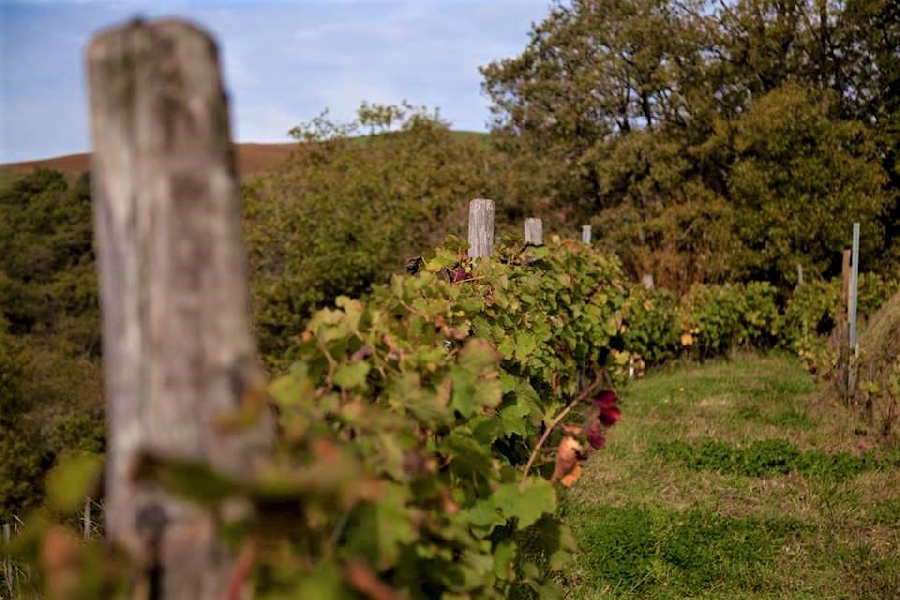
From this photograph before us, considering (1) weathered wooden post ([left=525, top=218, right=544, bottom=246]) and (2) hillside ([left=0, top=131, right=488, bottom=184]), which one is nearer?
(1) weathered wooden post ([left=525, top=218, right=544, bottom=246])

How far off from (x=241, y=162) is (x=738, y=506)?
51418mm

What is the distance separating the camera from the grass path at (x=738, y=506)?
488 centimetres

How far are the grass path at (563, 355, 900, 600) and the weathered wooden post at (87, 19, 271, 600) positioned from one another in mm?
3827

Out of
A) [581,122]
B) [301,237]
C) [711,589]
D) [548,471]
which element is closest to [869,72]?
Answer: [581,122]

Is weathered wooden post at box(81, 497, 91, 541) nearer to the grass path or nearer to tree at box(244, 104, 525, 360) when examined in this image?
the grass path

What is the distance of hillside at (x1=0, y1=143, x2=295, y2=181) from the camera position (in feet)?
149

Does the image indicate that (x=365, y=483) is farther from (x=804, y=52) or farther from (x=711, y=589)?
(x=804, y=52)

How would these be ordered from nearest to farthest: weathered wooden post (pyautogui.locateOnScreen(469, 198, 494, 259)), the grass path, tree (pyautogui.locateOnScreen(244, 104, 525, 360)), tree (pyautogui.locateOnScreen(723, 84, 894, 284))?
the grass path
weathered wooden post (pyautogui.locateOnScreen(469, 198, 494, 259))
tree (pyautogui.locateOnScreen(723, 84, 894, 284))
tree (pyautogui.locateOnScreen(244, 104, 525, 360))

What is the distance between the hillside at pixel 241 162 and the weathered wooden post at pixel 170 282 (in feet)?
131

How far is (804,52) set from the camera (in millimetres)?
23672

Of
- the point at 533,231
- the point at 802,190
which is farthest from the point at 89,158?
the point at 533,231

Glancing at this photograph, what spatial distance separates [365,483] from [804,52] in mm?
25063

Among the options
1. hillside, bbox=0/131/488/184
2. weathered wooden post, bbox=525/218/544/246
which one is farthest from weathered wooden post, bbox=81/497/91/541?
hillside, bbox=0/131/488/184

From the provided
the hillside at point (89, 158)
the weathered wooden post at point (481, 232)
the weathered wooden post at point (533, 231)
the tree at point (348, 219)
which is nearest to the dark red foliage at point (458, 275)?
the weathered wooden post at point (481, 232)
